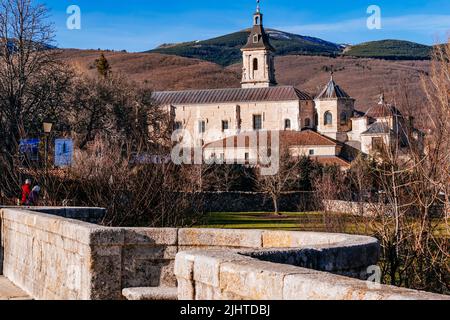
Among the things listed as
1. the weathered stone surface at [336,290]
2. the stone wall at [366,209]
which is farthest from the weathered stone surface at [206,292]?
the stone wall at [366,209]

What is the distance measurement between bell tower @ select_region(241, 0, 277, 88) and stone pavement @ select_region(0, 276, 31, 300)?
93.2 metres

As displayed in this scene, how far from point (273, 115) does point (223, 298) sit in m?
95.0

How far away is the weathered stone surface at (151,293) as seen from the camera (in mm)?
7298

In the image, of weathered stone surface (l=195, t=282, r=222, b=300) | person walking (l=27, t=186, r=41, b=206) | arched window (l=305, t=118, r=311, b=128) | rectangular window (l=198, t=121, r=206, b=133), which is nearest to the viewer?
weathered stone surface (l=195, t=282, r=222, b=300)

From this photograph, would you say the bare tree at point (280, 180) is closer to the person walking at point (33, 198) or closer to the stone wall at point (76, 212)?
the person walking at point (33, 198)

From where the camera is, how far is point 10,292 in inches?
437

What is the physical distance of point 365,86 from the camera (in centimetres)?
17275

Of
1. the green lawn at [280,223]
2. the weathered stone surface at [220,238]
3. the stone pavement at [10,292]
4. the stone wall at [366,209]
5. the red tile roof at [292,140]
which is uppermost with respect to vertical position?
the red tile roof at [292,140]

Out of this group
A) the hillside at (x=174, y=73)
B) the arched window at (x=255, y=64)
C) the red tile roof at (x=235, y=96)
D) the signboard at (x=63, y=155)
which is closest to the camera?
the signboard at (x=63, y=155)

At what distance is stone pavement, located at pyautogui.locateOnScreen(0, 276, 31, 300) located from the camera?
10.6 meters

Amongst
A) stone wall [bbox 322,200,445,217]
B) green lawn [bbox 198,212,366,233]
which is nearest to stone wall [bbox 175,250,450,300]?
stone wall [bbox 322,200,445,217]

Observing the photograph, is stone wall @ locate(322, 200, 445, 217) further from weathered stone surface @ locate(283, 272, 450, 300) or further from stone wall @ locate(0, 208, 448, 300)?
weathered stone surface @ locate(283, 272, 450, 300)

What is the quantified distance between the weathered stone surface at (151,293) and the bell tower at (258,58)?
9701cm

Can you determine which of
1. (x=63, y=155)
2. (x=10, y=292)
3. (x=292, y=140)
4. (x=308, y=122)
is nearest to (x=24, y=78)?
(x=63, y=155)
